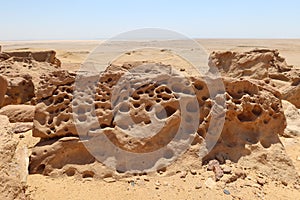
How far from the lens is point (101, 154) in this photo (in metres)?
4.21

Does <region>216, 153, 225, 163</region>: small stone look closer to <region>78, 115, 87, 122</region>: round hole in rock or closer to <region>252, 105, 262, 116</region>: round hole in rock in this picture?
<region>252, 105, 262, 116</region>: round hole in rock

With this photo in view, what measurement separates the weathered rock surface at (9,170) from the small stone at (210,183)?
1.92m

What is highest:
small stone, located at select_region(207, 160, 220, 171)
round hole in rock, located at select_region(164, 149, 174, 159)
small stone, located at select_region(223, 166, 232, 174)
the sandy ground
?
round hole in rock, located at select_region(164, 149, 174, 159)

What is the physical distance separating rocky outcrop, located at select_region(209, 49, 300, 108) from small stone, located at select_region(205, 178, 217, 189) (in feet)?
18.1

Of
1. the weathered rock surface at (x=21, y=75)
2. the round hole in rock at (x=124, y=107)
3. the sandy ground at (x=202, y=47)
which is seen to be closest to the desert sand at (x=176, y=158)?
the round hole in rock at (x=124, y=107)

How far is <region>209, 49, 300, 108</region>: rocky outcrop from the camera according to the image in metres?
9.16

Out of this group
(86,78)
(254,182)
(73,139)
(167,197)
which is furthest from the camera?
(86,78)

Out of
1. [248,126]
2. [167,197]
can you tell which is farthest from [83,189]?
[248,126]

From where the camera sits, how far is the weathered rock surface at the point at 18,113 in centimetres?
598

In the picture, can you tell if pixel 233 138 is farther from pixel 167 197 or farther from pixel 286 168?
pixel 167 197

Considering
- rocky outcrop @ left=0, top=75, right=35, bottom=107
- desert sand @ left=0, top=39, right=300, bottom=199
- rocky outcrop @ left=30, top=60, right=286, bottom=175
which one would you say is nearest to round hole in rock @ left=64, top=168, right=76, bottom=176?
desert sand @ left=0, top=39, right=300, bottom=199

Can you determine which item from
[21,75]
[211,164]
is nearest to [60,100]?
[211,164]

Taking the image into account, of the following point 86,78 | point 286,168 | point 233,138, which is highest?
point 86,78

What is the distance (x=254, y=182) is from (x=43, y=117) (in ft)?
8.86
